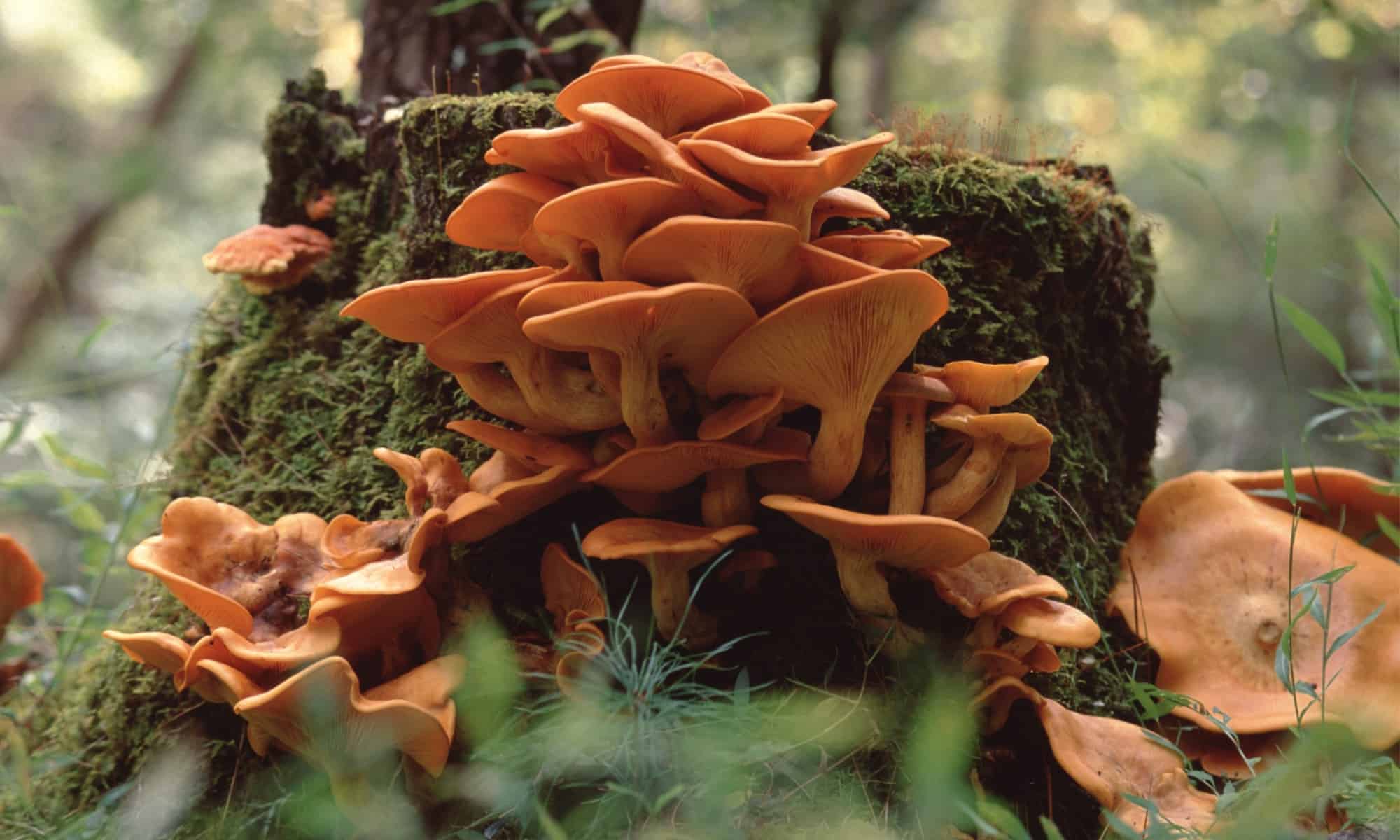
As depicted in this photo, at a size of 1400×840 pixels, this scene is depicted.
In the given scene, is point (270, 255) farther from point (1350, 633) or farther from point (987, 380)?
point (1350, 633)

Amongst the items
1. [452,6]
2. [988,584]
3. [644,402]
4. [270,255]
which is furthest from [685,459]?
[452,6]

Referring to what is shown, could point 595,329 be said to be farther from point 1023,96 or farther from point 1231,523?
point 1023,96

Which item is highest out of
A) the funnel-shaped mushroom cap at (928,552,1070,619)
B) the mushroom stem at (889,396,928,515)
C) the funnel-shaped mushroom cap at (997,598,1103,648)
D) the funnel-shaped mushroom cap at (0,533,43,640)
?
the mushroom stem at (889,396,928,515)

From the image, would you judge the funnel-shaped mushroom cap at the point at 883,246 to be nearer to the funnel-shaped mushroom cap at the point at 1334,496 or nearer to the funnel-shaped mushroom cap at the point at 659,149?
the funnel-shaped mushroom cap at the point at 659,149

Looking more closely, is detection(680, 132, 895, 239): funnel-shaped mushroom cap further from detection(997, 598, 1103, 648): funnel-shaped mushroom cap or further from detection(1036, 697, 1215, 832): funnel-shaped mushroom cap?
detection(1036, 697, 1215, 832): funnel-shaped mushroom cap

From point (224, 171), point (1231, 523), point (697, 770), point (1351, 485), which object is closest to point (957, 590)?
point (697, 770)

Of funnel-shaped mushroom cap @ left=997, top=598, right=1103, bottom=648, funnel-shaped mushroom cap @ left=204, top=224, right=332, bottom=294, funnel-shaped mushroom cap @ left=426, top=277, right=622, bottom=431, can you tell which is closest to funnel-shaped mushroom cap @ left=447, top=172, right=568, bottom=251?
funnel-shaped mushroom cap @ left=426, top=277, right=622, bottom=431

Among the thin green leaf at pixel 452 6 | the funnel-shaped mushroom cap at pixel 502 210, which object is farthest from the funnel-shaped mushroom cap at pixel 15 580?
the thin green leaf at pixel 452 6
